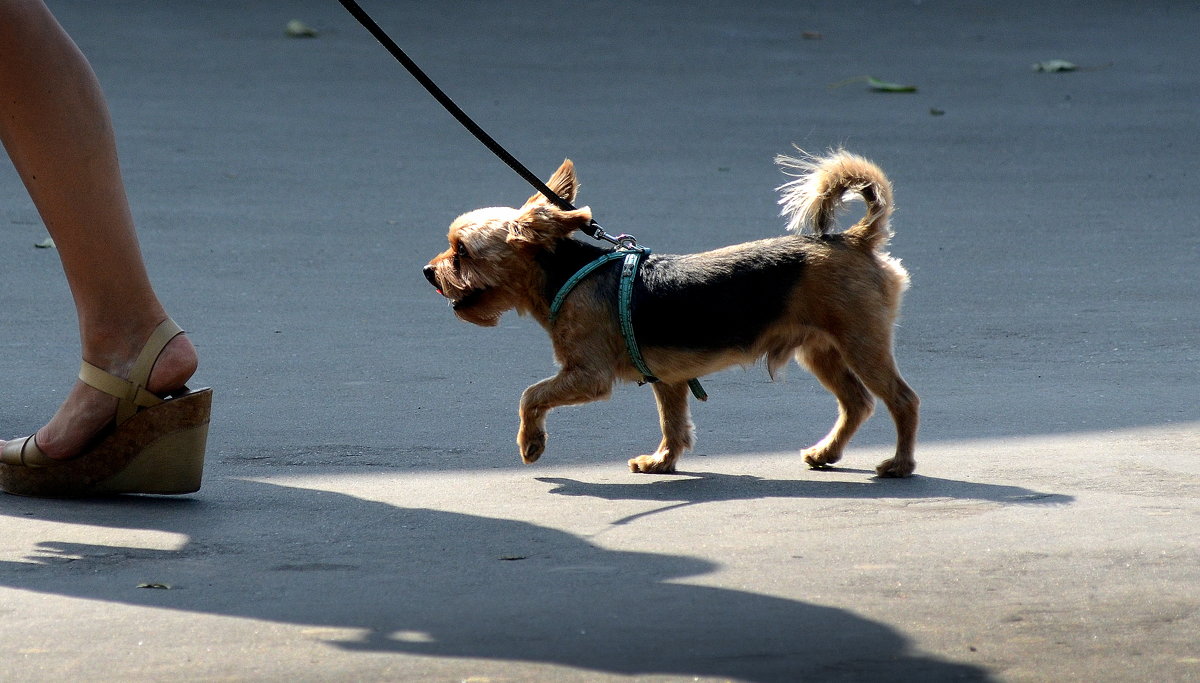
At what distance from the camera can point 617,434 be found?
5.32 metres

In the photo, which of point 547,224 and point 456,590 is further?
point 547,224

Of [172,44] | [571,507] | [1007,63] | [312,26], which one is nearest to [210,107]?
[172,44]

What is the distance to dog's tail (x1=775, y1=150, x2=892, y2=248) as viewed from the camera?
15.9 ft

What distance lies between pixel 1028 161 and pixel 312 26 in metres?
9.26

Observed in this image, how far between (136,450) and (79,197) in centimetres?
71

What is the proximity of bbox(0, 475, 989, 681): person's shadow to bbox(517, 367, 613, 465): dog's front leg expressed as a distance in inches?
25.0

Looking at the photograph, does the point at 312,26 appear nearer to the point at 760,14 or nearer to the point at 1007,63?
the point at 760,14

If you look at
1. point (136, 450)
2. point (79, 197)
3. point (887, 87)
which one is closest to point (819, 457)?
point (136, 450)

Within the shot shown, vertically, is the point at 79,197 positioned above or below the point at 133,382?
above

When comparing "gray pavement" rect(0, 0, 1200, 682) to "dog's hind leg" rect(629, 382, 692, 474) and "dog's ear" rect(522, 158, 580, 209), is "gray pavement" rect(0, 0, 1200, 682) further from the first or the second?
"dog's ear" rect(522, 158, 580, 209)

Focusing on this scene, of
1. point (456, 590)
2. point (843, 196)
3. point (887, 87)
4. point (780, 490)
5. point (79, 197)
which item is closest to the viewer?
point (456, 590)

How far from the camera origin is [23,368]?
19.2 ft

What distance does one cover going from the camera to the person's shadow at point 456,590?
3.10 metres

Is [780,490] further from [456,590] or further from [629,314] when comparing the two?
[456,590]
